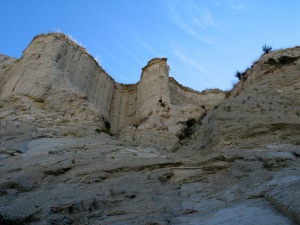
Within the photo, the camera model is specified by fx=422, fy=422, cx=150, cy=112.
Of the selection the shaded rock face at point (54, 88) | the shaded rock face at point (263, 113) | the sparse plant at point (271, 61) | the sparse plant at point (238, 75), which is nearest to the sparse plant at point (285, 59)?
the shaded rock face at point (263, 113)

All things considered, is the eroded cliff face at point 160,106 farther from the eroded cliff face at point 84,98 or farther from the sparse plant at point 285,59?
the sparse plant at point 285,59

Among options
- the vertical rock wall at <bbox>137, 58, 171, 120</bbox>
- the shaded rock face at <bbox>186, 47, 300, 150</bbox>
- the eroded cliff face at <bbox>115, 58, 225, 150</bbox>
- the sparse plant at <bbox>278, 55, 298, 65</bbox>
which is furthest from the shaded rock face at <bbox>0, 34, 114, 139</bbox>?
the sparse plant at <bbox>278, 55, 298, 65</bbox>

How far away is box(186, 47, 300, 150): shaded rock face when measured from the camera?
861cm

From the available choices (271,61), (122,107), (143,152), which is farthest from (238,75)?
(143,152)

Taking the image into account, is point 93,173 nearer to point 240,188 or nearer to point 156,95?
point 240,188

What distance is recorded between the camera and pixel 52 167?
736 centimetres

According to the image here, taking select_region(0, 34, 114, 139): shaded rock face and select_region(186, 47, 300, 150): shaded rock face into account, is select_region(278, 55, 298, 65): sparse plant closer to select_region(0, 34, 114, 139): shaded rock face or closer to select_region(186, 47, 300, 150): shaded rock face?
select_region(186, 47, 300, 150): shaded rock face

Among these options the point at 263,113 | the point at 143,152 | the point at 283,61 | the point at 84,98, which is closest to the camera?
the point at 143,152

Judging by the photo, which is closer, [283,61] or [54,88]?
[283,61]

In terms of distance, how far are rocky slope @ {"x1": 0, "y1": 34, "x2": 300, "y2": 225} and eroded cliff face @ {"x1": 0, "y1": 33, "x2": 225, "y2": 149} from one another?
59 millimetres

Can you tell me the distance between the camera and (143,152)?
932cm

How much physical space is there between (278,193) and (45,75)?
12978 mm

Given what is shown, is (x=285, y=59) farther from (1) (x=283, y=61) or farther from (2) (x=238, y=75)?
(2) (x=238, y=75)

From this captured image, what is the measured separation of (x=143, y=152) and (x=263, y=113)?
3031 mm
